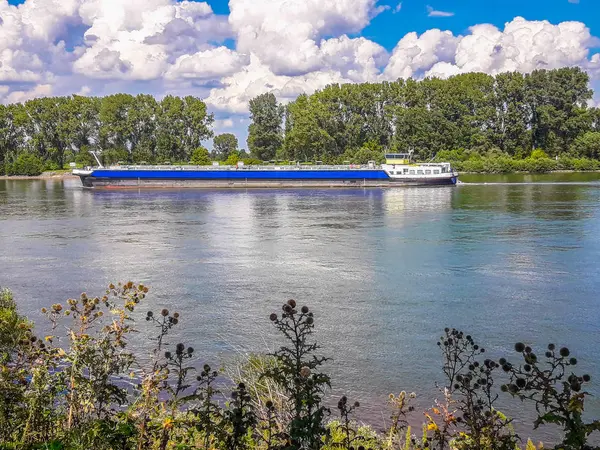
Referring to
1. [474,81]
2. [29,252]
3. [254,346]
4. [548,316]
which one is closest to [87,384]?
[254,346]

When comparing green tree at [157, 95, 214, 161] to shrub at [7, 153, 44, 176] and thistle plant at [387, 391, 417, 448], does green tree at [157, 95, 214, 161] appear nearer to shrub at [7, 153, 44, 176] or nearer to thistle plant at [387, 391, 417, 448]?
shrub at [7, 153, 44, 176]

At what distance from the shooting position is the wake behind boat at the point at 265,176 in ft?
236

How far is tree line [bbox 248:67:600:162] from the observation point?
96.9 m

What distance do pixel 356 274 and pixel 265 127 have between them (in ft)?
307

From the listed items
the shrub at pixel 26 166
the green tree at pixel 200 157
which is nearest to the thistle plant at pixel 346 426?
the green tree at pixel 200 157

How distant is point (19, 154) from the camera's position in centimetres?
11188

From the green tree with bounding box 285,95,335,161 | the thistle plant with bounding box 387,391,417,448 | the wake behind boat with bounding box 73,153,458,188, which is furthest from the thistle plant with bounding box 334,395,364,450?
the green tree with bounding box 285,95,335,161

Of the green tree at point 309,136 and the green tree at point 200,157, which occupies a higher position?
the green tree at point 309,136

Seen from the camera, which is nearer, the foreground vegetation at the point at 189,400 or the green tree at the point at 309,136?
the foreground vegetation at the point at 189,400

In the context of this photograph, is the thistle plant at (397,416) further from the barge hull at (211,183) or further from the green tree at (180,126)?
the green tree at (180,126)

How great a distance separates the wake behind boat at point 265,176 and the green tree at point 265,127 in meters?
36.9

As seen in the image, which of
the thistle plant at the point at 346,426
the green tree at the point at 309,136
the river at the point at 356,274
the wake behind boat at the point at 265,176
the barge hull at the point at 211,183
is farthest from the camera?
the green tree at the point at 309,136

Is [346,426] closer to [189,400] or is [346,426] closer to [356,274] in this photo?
[189,400]

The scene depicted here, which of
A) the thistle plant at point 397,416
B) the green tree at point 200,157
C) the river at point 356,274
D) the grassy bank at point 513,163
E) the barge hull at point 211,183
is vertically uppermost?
the green tree at point 200,157
